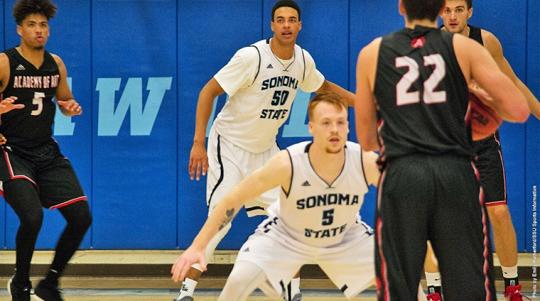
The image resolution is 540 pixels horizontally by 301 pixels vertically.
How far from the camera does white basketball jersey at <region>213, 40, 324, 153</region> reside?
6941 millimetres

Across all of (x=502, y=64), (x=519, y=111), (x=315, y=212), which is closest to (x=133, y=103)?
(x=502, y=64)

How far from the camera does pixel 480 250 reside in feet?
13.9

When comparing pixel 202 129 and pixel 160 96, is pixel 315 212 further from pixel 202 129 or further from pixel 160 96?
pixel 160 96

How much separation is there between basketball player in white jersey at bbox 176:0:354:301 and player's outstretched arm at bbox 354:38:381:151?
249cm

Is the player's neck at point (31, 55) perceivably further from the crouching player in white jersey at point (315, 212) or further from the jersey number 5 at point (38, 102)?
the crouching player in white jersey at point (315, 212)


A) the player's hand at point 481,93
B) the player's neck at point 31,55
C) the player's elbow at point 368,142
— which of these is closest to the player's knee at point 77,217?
the player's neck at point 31,55

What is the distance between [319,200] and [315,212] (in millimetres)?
75

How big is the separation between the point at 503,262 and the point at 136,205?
3.54 meters

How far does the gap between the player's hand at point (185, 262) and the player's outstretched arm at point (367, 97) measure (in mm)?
922

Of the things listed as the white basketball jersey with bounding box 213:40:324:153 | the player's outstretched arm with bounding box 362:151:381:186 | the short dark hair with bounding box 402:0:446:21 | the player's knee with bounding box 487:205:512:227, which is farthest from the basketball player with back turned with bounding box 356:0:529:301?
the white basketball jersey with bounding box 213:40:324:153

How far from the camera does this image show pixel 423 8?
4.34 meters

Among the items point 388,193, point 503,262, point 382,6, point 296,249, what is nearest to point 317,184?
point 296,249

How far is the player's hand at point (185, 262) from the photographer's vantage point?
4531 mm

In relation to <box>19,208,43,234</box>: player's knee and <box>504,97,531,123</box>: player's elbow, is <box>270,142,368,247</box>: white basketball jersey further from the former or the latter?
<box>19,208,43,234</box>: player's knee
